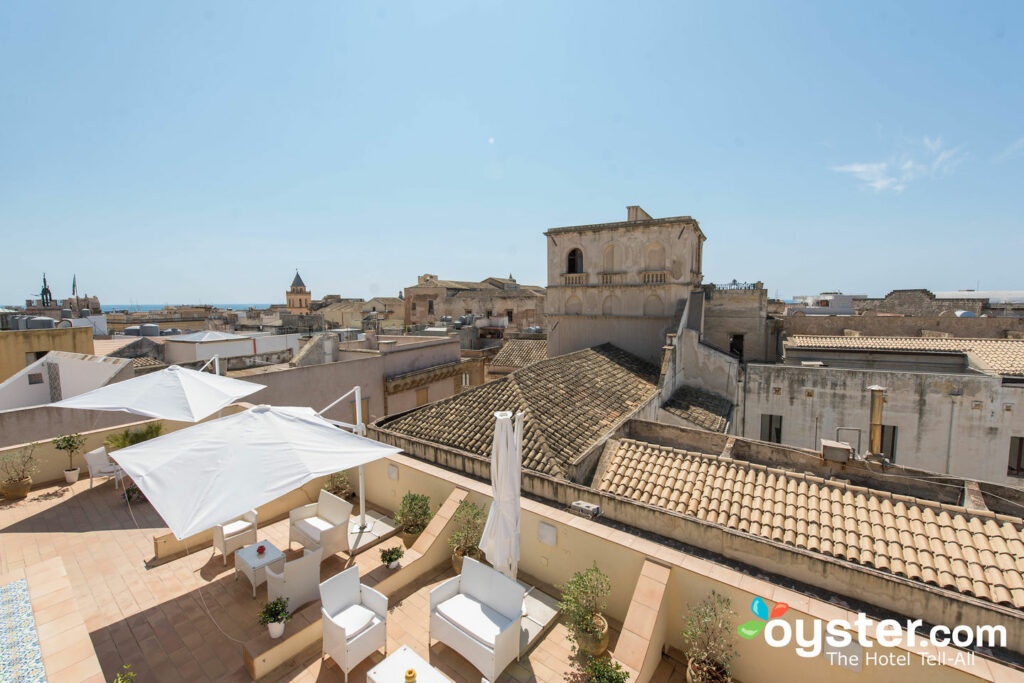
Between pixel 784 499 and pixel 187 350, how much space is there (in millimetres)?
22856

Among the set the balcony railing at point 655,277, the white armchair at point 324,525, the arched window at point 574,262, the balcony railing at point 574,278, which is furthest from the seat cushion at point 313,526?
the arched window at point 574,262

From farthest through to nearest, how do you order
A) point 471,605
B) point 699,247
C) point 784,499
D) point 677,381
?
point 699,247
point 677,381
point 784,499
point 471,605

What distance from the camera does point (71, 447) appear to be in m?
9.37

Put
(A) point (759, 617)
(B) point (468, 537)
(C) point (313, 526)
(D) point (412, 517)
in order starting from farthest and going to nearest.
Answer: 1. (D) point (412, 517)
2. (C) point (313, 526)
3. (B) point (468, 537)
4. (A) point (759, 617)

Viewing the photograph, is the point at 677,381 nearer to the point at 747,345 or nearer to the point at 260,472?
the point at 747,345

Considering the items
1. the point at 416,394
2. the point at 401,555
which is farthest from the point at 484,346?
the point at 401,555

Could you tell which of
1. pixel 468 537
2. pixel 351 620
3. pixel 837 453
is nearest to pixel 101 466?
pixel 351 620

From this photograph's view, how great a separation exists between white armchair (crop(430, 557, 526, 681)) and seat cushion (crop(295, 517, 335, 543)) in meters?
2.49

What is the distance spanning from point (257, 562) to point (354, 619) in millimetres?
1981

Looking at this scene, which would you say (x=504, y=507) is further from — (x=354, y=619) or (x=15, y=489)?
(x=15, y=489)

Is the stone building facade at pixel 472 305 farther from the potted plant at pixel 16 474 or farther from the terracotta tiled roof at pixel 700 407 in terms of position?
the potted plant at pixel 16 474

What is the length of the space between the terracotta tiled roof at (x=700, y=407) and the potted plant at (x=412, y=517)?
1106cm

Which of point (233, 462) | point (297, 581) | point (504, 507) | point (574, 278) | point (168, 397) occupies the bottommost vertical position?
point (297, 581)

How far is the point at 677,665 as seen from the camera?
5414mm
